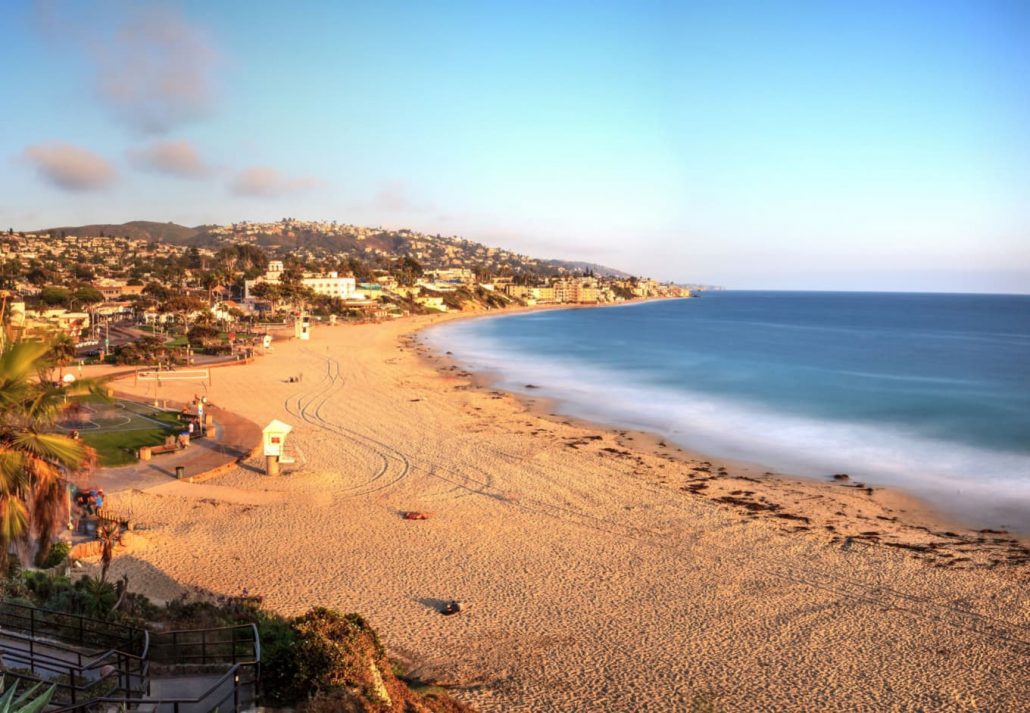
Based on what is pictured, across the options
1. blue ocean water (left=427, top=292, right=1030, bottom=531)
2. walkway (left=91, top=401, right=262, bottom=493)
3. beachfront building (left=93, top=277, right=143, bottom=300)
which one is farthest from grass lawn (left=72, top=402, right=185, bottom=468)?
beachfront building (left=93, top=277, right=143, bottom=300)

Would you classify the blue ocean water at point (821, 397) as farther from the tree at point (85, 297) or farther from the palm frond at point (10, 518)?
the tree at point (85, 297)

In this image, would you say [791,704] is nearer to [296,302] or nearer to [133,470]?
[133,470]

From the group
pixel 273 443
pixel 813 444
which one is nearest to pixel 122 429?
pixel 273 443

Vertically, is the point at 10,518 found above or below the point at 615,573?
above

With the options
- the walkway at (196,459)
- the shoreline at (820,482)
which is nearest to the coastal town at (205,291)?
the walkway at (196,459)

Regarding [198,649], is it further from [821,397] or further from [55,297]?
[55,297]

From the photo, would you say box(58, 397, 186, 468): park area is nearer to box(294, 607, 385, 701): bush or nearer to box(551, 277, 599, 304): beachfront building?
box(294, 607, 385, 701): bush
